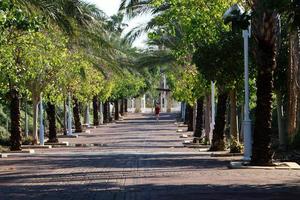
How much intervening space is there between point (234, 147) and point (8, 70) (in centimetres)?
796

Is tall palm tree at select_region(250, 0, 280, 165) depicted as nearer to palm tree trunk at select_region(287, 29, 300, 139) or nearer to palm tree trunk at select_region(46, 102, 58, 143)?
palm tree trunk at select_region(287, 29, 300, 139)

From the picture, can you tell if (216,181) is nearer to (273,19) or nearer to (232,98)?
(273,19)

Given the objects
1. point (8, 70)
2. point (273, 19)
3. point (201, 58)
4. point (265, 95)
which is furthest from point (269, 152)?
point (8, 70)

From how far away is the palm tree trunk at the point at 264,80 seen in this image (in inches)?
711

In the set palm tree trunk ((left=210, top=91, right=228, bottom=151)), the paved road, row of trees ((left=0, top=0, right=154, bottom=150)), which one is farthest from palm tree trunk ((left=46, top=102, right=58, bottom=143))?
the paved road

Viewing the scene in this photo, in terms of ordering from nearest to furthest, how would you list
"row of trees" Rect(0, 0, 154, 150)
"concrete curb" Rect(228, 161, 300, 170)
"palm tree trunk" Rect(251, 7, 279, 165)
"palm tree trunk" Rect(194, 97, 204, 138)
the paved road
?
the paved road, "concrete curb" Rect(228, 161, 300, 170), "palm tree trunk" Rect(251, 7, 279, 165), "row of trees" Rect(0, 0, 154, 150), "palm tree trunk" Rect(194, 97, 204, 138)

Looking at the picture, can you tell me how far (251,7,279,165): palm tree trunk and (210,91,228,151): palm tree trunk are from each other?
8.02 m

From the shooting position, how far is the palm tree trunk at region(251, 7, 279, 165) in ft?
59.3

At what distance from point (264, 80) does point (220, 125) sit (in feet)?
28.4

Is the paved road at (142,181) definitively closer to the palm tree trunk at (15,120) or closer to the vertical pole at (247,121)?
the vertical pole at (247,121)

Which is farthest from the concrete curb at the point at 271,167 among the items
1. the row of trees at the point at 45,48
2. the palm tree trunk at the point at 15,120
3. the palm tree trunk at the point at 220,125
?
the palm tree trunk at the point at 15,120

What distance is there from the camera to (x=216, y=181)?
14891 millimetres

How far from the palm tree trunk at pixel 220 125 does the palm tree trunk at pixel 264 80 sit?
8.02 m

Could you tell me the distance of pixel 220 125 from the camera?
2667 centimetres
